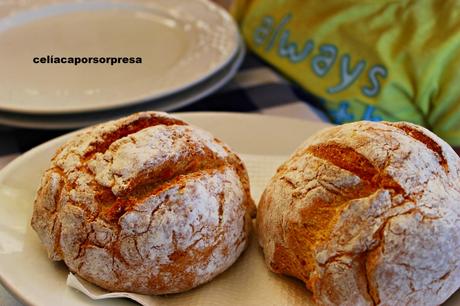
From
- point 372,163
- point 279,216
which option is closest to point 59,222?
point 279,216

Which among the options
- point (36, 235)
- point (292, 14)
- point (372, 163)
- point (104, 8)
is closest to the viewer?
point (372, 163)

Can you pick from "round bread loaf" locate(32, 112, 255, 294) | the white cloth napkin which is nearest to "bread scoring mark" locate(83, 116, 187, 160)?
"round bread loaf" locate(32, 112, 255, 294)

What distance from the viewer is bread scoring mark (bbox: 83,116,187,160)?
1.02 metres

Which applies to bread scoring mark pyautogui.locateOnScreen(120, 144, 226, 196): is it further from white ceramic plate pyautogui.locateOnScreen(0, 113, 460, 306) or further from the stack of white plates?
the stack of white plates

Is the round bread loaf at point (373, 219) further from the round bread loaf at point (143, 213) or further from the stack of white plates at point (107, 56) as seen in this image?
the stack of white plates at point (107, 56)

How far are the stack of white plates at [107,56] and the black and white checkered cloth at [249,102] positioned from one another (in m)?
0.05

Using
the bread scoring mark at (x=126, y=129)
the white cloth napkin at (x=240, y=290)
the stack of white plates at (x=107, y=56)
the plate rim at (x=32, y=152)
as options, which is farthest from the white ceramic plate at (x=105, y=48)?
the white cloth napkin at (x=240, y=290)

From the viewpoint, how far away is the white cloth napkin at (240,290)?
0.94 meters

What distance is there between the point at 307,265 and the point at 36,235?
0.52 metres

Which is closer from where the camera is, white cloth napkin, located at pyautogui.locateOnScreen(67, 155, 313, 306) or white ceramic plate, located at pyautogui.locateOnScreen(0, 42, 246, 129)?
white cloth napkin, located at pyautogui.locateOnScreen(67, 155, 313, 306)

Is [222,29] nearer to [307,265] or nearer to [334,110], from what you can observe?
[334,110]

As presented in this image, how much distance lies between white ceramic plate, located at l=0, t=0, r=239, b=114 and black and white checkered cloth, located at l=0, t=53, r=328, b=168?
0.08 metres

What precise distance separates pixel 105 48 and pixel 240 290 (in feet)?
3.77

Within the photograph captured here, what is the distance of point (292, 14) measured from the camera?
1862mm
